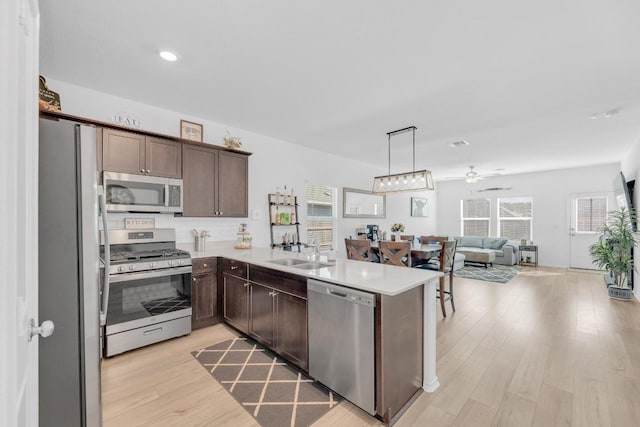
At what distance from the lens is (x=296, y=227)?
4832 mm

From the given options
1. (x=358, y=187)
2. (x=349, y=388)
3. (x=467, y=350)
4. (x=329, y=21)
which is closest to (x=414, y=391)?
(x=349, y=388)

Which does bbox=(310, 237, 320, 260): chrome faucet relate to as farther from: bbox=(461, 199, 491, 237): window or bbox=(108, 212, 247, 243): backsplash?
bbox=(461, 199, 491, 237): window

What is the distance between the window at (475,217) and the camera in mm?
8742

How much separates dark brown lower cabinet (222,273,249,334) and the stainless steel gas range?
0.40m

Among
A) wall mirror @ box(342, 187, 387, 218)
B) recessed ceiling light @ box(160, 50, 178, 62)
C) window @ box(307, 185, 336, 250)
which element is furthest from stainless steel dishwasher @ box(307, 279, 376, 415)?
wall mirror @ box(342, 187, 387, 218)

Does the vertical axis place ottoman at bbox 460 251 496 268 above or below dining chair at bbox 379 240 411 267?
below

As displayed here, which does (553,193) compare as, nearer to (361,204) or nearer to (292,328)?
(361,204)

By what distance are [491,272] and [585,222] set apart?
9.36ft

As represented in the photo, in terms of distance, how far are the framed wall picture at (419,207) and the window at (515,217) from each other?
2093 mm

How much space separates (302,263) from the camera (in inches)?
116

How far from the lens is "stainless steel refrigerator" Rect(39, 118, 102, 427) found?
3.94 feet
